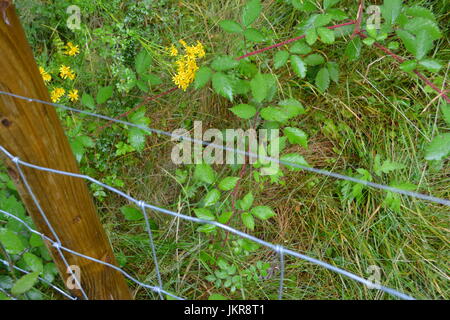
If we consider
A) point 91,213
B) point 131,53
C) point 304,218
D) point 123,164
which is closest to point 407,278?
point 304,218

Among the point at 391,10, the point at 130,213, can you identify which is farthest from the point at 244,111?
the point at 130,213

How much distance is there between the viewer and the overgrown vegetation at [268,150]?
1.42m

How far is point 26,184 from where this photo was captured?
3.09 feet

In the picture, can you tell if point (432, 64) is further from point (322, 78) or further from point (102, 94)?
point (102, 94)

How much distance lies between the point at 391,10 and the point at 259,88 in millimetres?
540

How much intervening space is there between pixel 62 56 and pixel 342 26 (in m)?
1.45

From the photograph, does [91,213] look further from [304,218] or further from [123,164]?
[304,218]

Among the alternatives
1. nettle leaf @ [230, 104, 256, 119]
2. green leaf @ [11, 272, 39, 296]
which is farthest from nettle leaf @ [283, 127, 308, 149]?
green leaf @ [11, 272, 39, 296]

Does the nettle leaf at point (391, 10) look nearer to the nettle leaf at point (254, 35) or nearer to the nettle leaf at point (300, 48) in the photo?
the nettle leaf at point (300, 48)

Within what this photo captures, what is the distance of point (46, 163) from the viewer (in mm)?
904

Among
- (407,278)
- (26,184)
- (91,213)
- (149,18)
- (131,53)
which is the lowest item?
(407,278)

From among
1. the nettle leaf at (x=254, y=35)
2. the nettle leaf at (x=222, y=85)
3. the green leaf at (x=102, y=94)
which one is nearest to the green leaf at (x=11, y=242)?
the green leaf at (x=102, y=94)

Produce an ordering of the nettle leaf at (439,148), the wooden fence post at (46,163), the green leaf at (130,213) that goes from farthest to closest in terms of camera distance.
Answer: the green leaf at (130,213) → the nettle leaf at (439,148) → the wooden fence post at (46,163)
